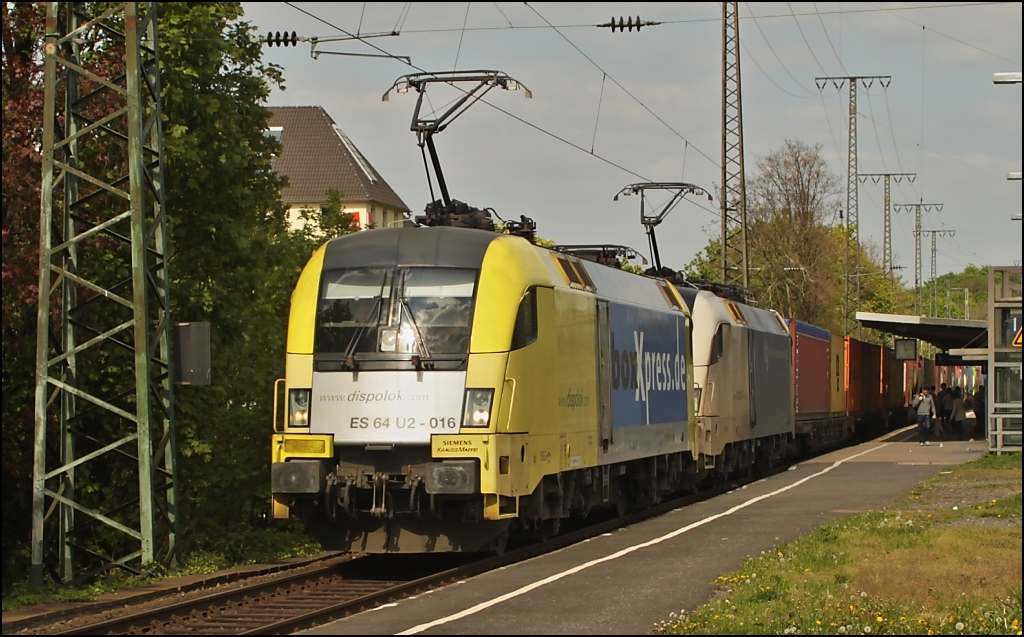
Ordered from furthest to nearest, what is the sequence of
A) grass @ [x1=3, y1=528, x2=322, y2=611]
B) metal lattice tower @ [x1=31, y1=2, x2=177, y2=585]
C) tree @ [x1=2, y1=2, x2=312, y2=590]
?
tree @ [x1=2, y1=2, x2=312, y2=590]
metal lattice tower @ [x1=31, y1=2, x2=177, y2=585]
grass @ [x1=3, y1=528, x2=322, y2=611]

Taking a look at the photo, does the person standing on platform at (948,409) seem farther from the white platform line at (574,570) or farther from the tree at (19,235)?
the tree at (19,235)

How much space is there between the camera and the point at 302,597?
12445mm

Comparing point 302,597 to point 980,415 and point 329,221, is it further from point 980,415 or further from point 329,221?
point 980,415

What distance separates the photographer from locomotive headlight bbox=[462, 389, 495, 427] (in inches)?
520

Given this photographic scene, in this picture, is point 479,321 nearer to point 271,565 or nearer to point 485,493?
point 485,493

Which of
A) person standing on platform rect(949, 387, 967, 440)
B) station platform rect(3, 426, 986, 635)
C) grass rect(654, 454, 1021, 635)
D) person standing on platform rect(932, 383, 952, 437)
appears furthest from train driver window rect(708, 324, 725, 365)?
person standing on platform rect(949, 387, 967, 440)

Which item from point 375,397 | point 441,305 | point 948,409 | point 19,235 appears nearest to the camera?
point 375,397

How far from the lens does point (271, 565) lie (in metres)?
14.9

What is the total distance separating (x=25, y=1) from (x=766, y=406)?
59.0 feet

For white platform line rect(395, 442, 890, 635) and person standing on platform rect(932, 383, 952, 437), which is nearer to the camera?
white platform line rect(395, 442, 890, 635)

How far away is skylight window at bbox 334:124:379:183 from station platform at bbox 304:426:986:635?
53.2 meters

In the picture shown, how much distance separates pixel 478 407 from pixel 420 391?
611 millimetres

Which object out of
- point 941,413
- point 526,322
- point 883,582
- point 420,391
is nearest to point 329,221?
point 526,322

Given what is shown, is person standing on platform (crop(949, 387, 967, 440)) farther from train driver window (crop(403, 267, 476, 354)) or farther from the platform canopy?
train driver window (crop(403, 267, 476, 354))
